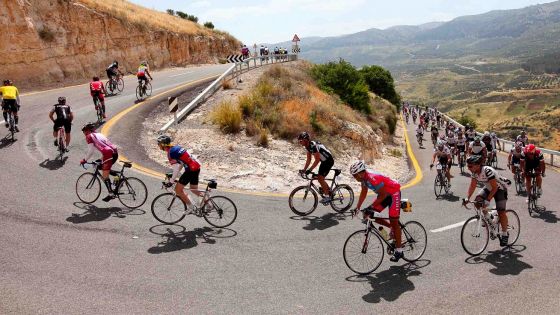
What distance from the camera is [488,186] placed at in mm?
9211

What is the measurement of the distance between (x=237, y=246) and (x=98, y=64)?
2683 centimetres

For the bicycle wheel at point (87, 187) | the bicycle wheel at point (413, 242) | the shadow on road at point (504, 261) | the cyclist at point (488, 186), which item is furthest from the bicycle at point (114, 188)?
the shadow on road at point (504, 261)

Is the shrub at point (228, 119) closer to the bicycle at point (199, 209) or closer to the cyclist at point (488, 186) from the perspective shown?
the bicycle at point (199, 209)

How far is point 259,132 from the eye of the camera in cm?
1833

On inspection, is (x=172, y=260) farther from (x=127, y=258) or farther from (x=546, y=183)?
(x=546, y=183)

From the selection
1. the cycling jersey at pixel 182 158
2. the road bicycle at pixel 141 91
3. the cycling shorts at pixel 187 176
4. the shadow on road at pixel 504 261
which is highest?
the road bicycle at pixel 141 91

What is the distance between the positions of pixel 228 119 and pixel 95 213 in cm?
860

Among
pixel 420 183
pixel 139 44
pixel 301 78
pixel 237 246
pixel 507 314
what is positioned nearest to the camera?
pixel 507 314

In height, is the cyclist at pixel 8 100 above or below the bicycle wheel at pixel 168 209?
above

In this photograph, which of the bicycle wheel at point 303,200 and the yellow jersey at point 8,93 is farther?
the yellow jersey at point 8,93

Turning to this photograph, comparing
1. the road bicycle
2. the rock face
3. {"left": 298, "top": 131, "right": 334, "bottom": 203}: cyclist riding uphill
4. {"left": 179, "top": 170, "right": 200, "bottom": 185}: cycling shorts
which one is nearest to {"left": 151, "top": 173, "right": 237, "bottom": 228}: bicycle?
{"left": 179, "top": 170, "right": 200, "bottom": 185}: cycling shorts

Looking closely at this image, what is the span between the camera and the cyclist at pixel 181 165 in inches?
373

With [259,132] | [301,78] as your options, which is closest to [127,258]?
[259,132]

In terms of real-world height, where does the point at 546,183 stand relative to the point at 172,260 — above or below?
below
